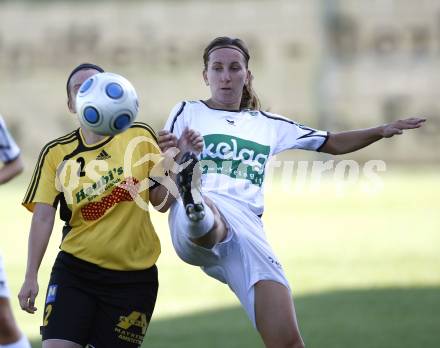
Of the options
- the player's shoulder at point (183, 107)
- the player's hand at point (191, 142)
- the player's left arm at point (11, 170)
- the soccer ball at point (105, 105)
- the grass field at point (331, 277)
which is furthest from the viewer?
the grass field at point (331, 277)

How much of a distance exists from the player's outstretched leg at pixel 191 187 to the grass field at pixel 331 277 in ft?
10.2

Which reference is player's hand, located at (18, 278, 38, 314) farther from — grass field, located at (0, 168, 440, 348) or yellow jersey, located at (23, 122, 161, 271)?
grass field, located at (0, 168, 440, 348)

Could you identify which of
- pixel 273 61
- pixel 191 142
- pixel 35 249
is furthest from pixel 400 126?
pixel 273 61

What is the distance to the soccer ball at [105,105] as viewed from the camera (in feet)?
16.4

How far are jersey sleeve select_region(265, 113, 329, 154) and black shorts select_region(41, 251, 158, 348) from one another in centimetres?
120

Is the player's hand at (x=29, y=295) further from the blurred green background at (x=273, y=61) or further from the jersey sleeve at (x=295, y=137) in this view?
the blurred green background at (x=273, y=61)

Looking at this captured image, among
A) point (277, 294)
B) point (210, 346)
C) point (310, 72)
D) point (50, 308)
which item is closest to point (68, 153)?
point (50, 308)

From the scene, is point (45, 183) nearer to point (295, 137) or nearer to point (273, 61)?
point (295, 137)

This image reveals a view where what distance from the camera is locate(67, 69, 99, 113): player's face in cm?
533

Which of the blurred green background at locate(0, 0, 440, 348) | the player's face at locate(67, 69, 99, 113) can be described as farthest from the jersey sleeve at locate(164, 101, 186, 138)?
the blurred green background at locate(0, 0, 440, 348)

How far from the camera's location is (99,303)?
5.19m

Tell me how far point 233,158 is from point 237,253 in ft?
1.79

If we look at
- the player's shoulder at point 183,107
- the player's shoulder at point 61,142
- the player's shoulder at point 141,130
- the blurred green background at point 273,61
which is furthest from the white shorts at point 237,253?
the blurred green background at point 273,61

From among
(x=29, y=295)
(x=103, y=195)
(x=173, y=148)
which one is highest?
(x=173, y=148)
